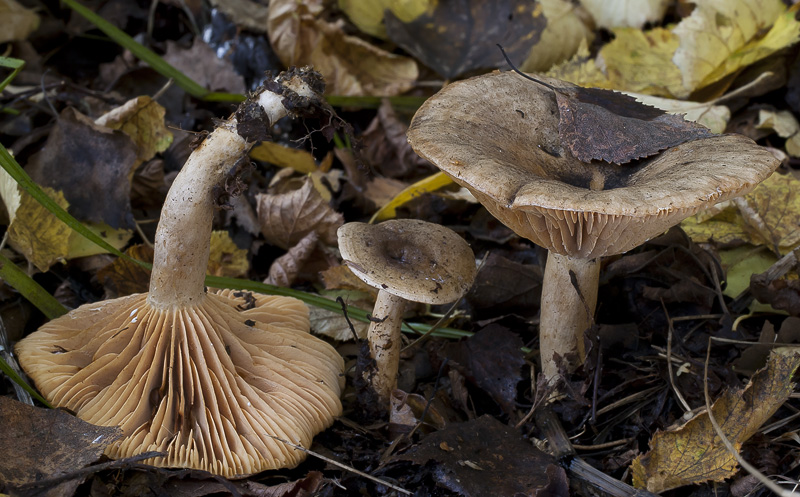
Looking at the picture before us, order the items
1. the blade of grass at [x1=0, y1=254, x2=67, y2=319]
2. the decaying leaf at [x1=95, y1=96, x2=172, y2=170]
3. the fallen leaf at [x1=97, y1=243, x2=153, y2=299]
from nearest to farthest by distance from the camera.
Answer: the blade of grass at [x1=0, y1=254, x2=67, y2=319]
the fallen leaf at [x1=97, y1=243, x2=153, y2=299]
the decaying leaf at [x1=95, y1=96, x2=172, y2=170]

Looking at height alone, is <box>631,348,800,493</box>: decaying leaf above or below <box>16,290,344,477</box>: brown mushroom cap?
below

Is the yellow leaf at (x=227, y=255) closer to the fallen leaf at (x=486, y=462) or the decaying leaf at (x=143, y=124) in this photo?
the decaying leaf at (x=143, y=124)

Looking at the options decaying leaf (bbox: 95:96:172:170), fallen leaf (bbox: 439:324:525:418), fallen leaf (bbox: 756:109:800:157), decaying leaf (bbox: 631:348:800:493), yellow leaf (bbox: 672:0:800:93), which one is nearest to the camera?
decaying leaf (bbox: 631:348:800:493)

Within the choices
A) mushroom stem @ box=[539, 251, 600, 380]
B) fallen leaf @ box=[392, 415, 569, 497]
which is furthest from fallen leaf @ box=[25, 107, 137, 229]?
mushroom stem @ box=[539, 251, 600, 380]

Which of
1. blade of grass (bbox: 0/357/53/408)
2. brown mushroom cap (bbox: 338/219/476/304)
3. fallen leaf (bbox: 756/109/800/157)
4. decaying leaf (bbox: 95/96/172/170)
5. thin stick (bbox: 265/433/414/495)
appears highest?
decaying leaf (bbox: 95/96/172/170)

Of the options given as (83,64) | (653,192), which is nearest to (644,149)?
(653,192)

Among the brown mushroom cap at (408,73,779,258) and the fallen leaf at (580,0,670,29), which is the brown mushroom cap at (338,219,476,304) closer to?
the brown mushroom cap at (408,73,779,258)

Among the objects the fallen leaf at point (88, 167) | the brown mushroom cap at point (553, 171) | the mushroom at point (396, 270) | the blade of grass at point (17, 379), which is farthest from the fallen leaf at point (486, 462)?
the fallen leaf at point (88, 167)

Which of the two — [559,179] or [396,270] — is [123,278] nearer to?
[396,270]
